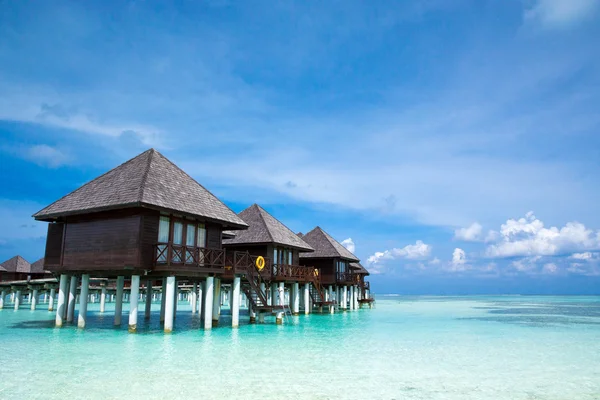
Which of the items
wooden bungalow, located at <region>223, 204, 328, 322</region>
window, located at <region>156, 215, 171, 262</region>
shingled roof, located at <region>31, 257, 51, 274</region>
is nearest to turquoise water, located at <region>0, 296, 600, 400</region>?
window, located at <region>156, 215, 171, 262</region>

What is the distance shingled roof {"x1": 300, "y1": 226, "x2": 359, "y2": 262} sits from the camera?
1558 inches

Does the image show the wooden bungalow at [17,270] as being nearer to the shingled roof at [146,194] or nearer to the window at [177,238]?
the shingled roof at [146,194]

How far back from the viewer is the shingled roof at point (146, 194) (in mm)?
18953

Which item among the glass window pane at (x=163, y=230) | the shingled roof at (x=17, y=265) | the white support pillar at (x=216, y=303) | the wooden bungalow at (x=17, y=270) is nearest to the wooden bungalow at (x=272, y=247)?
the white support pillar at (x=216, y=303)

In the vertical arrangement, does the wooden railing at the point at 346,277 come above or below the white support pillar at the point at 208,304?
above

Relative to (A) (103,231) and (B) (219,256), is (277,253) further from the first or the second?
(A) (103,231)

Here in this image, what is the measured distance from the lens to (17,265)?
164ft

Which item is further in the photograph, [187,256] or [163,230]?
[187,256]

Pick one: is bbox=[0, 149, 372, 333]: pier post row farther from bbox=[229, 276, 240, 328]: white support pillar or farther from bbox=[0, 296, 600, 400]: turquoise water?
bbox=[0, 296, 600, 400]: turquoise water

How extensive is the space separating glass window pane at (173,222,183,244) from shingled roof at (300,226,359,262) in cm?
2027

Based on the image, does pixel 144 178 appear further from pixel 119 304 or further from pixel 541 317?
pixel 541 317

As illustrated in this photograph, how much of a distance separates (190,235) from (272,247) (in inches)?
358

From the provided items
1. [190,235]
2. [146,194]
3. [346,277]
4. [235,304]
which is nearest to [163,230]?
[190,235]

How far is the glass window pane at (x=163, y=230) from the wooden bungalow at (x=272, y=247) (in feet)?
24.9
